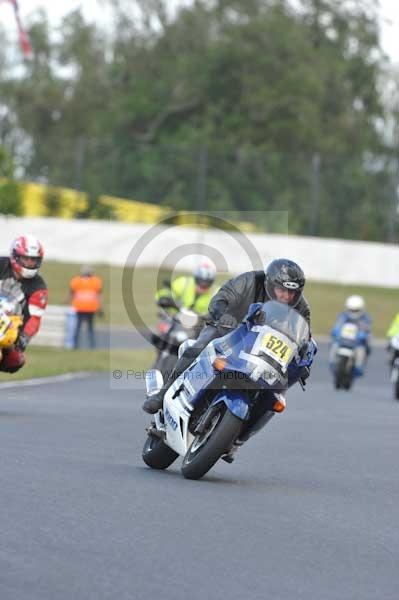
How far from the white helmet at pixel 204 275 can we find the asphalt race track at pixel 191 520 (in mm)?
5953

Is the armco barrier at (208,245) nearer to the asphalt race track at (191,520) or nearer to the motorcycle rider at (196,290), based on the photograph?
the motorcycle rider at (196,290)

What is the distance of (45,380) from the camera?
22672 millimetres

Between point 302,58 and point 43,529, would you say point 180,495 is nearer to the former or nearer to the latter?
point 43,529

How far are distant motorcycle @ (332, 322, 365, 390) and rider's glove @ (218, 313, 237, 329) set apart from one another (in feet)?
53.1

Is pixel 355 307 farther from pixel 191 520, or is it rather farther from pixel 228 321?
pixel 191 520

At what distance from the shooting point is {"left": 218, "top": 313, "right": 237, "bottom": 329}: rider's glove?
395 inches

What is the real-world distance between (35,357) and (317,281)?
18.9m

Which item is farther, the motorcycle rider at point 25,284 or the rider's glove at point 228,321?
the motorcycle rider at point 25,284

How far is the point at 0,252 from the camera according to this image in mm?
44656

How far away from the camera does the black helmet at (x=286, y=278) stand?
9.83 metres

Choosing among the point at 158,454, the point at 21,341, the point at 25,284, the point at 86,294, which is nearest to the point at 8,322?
the point at 21,341

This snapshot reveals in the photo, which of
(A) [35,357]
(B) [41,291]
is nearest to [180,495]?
(B) [41,291]

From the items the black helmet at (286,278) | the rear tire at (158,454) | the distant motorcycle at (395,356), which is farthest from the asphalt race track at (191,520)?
the distant motorcycle at (395,356)

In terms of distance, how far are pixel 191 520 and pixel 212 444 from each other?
1.58m
